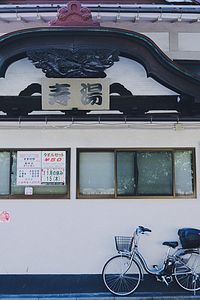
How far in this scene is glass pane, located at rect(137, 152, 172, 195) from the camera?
324 inches

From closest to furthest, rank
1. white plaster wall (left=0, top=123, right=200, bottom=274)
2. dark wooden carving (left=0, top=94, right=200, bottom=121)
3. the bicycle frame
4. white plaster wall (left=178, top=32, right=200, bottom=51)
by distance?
1. dark wooden carving (left=0, top=94, right=200, bottom=121)
2. the bicycle frame
3. white plaster wall (left=0, top=123, right=200, bottom=274)
4. white plaster wall (left=178, top=32, right=200, bottom=51)

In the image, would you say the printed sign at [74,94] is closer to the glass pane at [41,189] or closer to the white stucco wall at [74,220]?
the white stucco wall at [74,220]

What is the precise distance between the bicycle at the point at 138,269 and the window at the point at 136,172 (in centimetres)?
107

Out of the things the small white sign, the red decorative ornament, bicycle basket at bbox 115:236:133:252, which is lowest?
bicycle basket at bbox 115:236:133:252

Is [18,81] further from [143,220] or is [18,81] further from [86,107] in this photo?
[143,220]

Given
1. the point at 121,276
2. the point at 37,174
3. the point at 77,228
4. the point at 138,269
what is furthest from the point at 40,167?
the point at 138,269

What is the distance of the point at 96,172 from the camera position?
8.29m

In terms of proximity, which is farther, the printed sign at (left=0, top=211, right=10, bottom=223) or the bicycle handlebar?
the printed sign at (left=0, top=211, right=10, bottom=223)

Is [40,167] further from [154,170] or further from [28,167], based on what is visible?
[154,170]

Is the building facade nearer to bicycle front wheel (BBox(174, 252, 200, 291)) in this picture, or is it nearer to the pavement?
the pavement

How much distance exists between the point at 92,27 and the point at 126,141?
2.73 m

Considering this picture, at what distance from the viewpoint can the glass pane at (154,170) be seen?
823 centimetres

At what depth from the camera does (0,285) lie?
294 inches

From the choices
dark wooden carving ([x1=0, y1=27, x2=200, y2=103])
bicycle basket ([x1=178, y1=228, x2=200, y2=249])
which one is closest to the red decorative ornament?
dark wooden carving ([x1=0, y1=27, x2=200, y2=103])
